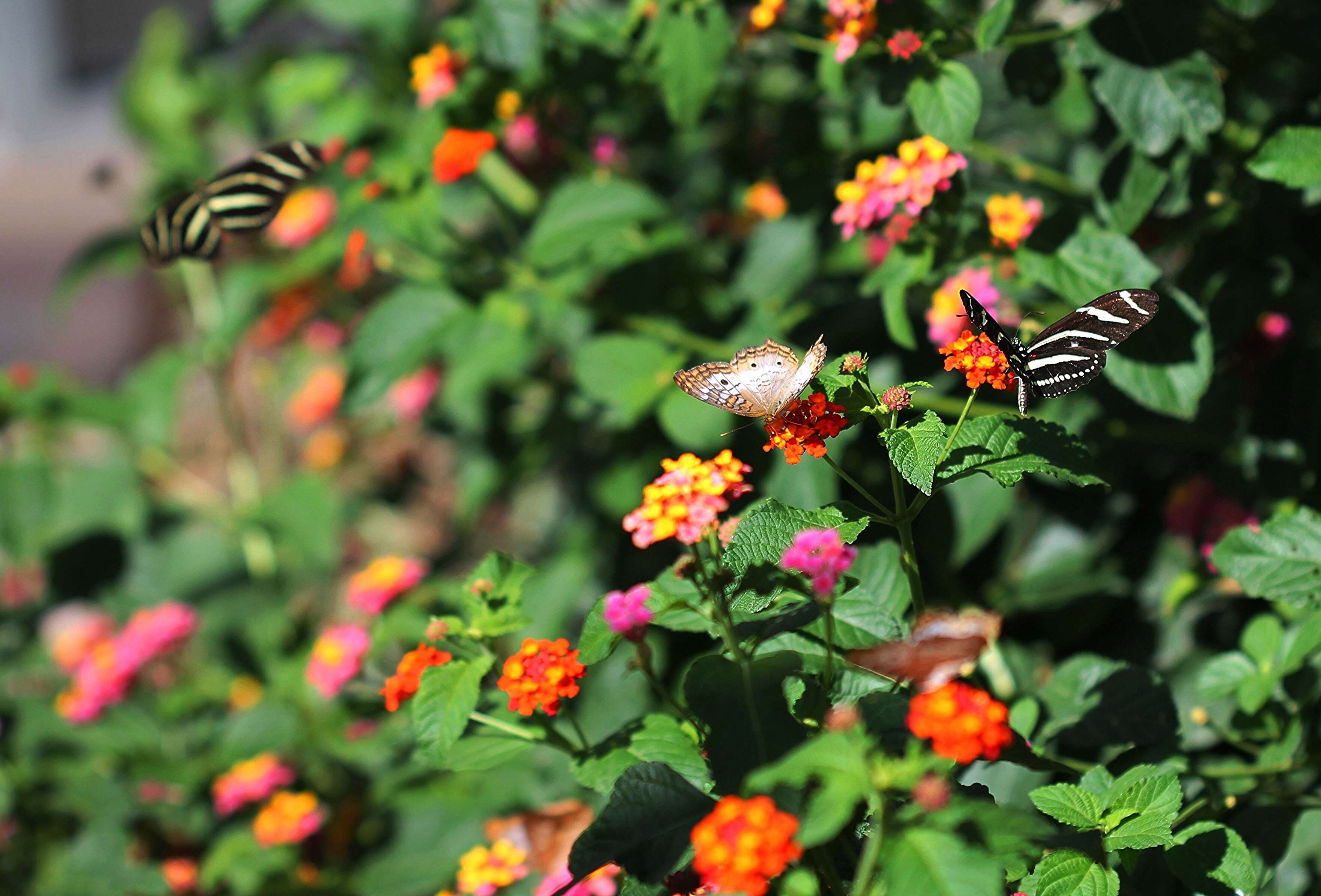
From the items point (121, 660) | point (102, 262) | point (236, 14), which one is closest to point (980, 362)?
point (236, 14)

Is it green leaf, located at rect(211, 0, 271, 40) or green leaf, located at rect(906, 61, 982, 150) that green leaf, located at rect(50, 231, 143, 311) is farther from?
green leaf, located at rect(906, 61, 982, 150)

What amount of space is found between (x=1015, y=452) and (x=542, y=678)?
0.49 metres

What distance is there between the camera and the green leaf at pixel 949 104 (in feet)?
4.09

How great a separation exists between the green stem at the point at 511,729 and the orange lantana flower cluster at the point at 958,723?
0.49m

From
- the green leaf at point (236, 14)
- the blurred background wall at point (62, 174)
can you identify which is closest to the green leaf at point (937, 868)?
the green leaf at point (236, 14)

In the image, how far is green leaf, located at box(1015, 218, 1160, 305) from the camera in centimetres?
128

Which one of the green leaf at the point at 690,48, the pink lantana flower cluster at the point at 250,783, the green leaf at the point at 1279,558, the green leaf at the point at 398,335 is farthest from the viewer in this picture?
the pink lantana flower cluster at the point at 250,783

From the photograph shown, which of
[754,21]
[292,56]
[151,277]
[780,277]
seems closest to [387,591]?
[780,277]

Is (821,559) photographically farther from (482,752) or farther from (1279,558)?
(1279,558)

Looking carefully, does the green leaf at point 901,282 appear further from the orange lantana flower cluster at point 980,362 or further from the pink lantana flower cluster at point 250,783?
the pink lantana flower cluster at point 250,783

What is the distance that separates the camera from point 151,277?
173 inches

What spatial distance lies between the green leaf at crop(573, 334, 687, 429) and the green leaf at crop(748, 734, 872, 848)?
32.9 inches

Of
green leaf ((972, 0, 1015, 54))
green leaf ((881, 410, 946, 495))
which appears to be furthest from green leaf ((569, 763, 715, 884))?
green leaf ((972, 0, 1015, 54))

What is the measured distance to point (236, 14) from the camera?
1.73 m
